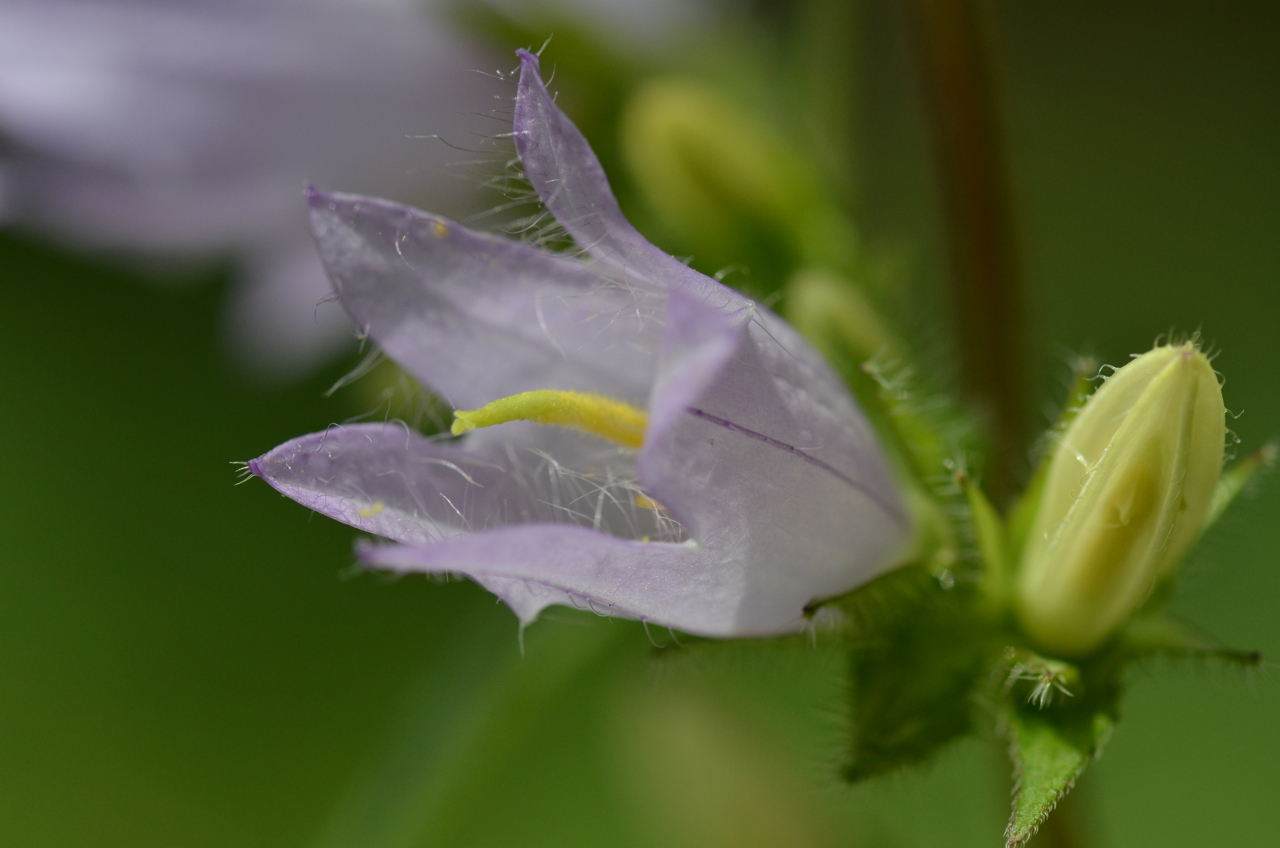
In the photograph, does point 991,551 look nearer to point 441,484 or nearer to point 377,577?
point 441,484

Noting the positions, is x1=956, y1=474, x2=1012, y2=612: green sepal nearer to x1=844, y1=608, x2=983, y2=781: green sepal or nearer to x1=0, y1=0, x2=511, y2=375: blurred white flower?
x1=844, y1=608, x2=983, y2=781: green sepal

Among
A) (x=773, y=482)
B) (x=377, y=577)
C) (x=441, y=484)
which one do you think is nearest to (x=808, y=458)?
(x=773, y=482)

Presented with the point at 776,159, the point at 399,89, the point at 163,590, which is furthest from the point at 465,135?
the point at 163,590

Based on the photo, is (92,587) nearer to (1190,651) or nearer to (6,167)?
(6,167)

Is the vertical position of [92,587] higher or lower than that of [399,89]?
lower

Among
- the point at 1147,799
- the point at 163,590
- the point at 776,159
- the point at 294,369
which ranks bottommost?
the point at 1147,799

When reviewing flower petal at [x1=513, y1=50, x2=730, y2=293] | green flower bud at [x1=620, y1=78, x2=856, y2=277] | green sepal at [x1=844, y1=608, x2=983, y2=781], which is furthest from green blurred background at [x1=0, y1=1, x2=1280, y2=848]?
flower petal at [x1=513, y1=50, x2=730, y2=293]

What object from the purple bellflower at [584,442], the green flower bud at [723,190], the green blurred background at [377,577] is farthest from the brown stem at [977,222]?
the green blurred background at [377,577]
